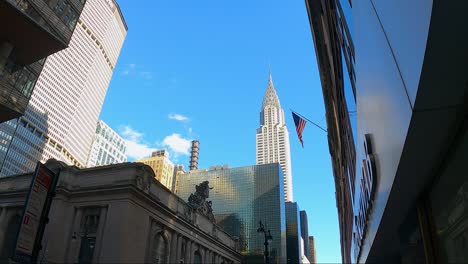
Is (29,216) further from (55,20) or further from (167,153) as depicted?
(167,153)

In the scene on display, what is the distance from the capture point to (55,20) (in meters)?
20.2

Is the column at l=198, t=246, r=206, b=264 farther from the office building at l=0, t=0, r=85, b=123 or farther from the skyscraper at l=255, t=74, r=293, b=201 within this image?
the skyscraper at l=255, t=74, r=293, b=201

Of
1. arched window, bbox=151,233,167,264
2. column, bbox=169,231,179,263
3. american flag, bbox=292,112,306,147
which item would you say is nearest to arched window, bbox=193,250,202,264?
column, bbox=169,231,179,263

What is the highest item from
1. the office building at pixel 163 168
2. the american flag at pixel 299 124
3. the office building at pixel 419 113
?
the office building at pixel 163 168

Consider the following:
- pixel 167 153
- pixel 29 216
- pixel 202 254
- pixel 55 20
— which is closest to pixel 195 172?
pixel 167 153

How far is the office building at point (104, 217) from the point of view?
97.7 feet

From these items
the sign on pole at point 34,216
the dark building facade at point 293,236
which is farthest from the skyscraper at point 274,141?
the sign on pole at point 34,216

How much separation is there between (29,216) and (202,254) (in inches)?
1409

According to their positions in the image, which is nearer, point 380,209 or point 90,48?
point 380,209

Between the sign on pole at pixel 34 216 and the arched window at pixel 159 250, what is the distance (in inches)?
969

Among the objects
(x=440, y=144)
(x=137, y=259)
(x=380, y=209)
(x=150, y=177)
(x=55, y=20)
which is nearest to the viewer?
(x=440, y=144)

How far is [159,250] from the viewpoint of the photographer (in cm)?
3500

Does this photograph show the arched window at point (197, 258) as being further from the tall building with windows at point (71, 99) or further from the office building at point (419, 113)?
the tall building with windows at point (71, 99)

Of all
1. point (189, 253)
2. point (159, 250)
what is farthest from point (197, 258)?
point (159, 250)
